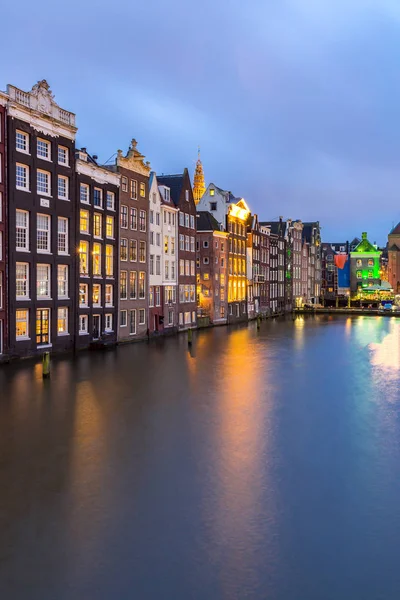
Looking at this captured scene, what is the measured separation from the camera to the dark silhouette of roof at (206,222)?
93.9 meters

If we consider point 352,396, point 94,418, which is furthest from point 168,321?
point 94,418

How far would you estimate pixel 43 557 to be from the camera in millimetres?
13758

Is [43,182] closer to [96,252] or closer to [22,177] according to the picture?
[22,177]

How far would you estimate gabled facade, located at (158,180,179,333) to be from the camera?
2955 inches

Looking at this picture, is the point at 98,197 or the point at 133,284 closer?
the point at 98,197

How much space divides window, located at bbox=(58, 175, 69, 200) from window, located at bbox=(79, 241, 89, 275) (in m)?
5.33

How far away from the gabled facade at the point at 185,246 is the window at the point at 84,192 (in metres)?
21.8

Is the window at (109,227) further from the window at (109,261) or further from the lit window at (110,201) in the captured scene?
the window at (109,261)

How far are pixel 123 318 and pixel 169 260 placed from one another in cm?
1547

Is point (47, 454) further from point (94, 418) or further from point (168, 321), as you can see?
point (168, 321)

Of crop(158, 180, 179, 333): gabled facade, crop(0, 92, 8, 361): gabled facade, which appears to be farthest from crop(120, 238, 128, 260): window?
crop(0, 92, 8, 361): gabled facade

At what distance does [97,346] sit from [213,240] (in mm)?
41524

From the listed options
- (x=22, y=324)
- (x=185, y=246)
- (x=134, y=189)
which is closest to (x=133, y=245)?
(x=134, y=189)

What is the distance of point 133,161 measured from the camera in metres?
66.5
